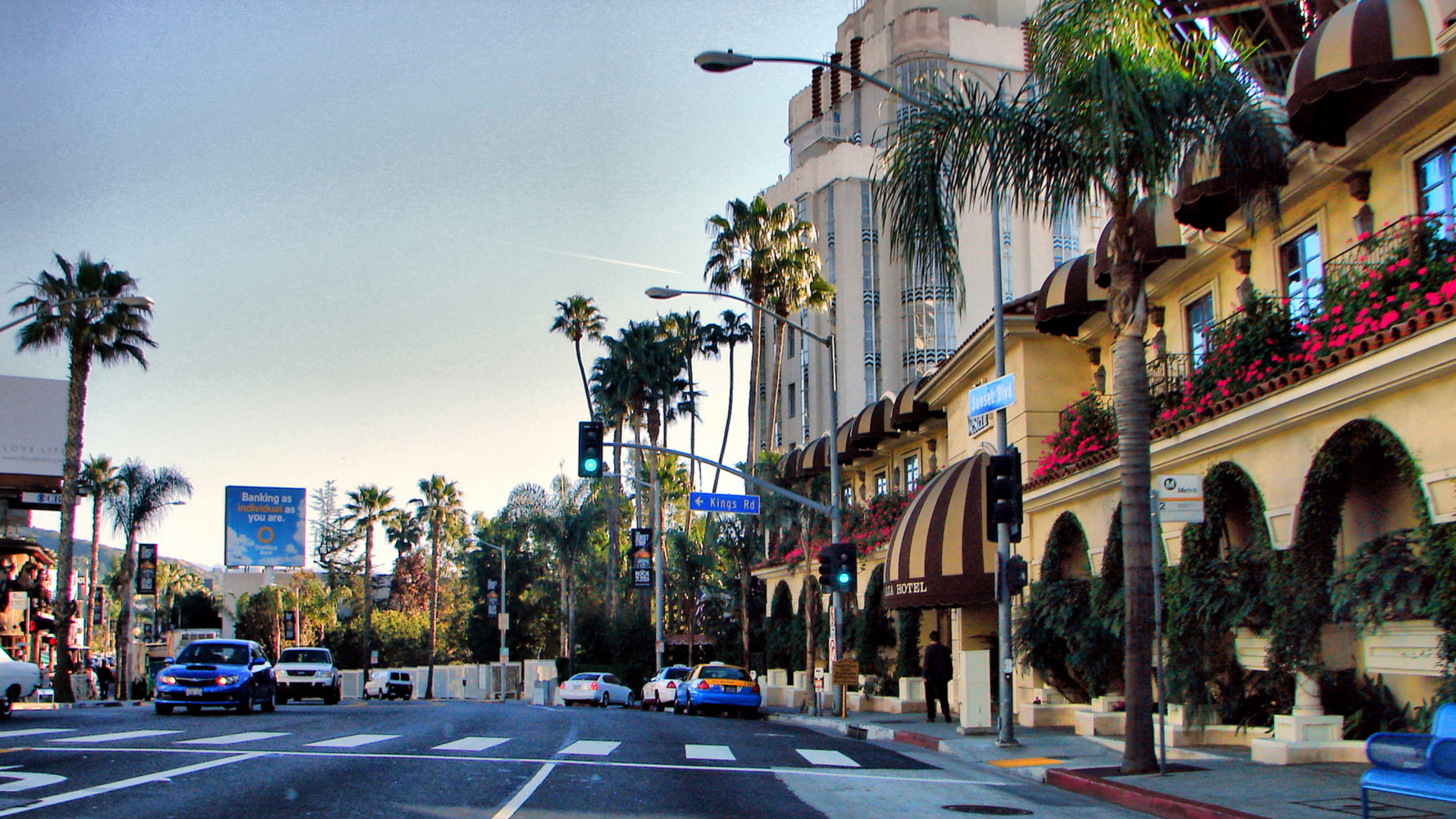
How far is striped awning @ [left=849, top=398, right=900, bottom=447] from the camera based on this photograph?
1344 inches

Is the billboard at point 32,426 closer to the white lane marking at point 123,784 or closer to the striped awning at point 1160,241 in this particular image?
the white lane marking at point 123,784

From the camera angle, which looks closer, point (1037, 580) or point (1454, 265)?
point (1454, 265)

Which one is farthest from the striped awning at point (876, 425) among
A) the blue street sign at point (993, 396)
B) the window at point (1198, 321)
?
the blue street sign at point (993, 396)

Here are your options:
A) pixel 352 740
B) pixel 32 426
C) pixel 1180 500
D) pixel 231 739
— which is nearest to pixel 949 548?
pixel 1180 500

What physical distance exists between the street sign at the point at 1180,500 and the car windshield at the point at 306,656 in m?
29.9

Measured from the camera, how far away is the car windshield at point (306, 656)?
3791 cm

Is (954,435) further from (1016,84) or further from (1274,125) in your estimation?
(1016,84)

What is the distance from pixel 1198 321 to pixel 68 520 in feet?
106

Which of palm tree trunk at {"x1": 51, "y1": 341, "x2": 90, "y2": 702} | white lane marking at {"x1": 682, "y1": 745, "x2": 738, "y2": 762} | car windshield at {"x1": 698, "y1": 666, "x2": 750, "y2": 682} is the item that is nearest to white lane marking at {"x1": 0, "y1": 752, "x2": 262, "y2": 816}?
white lane marking at {"x1": 682, "y1": 745, "x2": 738, "y2": 762}

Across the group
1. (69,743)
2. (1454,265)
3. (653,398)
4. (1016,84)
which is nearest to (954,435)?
(1454,265)

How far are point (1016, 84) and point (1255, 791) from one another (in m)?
58.7

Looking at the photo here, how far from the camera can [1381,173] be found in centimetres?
1573

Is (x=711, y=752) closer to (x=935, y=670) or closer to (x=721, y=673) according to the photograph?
(x=935, y=670)

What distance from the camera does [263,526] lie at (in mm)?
50406
